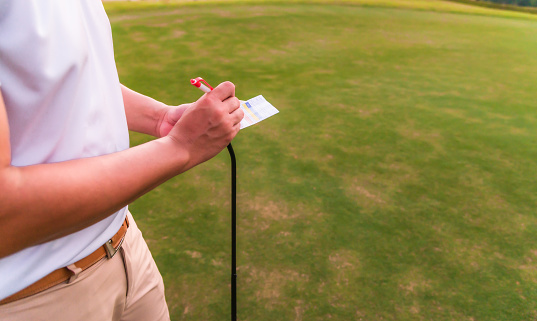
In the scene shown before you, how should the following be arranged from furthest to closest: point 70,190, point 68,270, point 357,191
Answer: point 357,191
point 68,270
point 70,190

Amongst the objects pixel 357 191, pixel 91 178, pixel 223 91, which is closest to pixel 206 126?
pixel 223 91

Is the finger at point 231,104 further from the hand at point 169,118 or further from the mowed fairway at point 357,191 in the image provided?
the mowed fairway at point 357,191

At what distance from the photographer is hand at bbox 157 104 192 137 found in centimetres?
87

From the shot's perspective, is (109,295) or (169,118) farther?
(169,118)

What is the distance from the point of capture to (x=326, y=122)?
266 centimetres

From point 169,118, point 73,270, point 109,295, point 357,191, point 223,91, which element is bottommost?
point 357,191

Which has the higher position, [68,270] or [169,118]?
[169,118]

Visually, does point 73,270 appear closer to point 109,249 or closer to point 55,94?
point 109,249

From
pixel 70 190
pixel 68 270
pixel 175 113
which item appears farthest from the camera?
pixel 175 113

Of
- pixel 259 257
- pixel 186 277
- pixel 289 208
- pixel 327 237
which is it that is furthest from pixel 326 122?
pixel 186 277

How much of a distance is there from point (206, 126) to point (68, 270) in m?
0.31

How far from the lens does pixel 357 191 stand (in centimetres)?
196

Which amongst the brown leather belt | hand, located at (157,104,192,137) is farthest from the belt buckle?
hand, located at (157,104,192,137)

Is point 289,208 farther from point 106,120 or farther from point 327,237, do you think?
point 106,120
